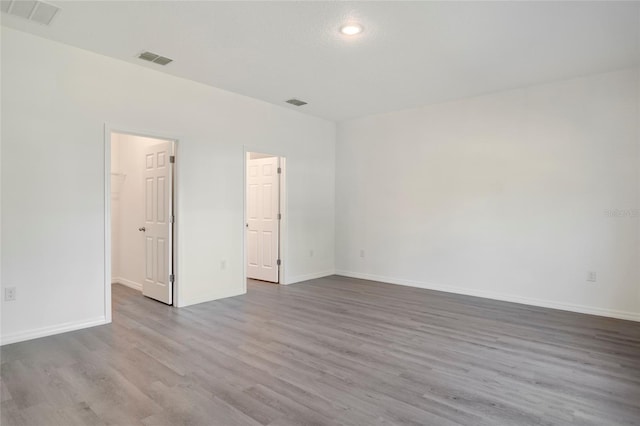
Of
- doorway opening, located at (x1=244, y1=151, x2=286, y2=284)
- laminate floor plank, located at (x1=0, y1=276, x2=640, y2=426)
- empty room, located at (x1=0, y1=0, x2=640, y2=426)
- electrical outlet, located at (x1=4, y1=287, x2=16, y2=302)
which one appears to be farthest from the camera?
doorway opening, located at (x1=244, y1=151, x2=286, y2=284)

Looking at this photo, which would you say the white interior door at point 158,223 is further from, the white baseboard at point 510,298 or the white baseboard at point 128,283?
the white baseboard at point 510,298

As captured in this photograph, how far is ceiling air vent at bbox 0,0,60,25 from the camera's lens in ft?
9.00

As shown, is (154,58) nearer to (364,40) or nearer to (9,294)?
(364,40)

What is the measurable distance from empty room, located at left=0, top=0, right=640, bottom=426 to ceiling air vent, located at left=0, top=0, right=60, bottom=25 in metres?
0.02

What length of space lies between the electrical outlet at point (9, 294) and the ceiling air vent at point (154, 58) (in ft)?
8.25

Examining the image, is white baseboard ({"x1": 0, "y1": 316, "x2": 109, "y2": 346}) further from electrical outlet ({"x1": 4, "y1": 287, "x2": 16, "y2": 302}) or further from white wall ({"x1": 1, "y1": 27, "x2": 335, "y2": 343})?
electrical outlet ({"x1": 4, "y1": 287, "x2": 16, "y2": 302})

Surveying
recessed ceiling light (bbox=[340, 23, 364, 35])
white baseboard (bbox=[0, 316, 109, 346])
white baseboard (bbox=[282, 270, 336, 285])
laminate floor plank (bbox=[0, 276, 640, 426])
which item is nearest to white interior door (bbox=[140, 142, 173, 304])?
laminate floor plank (bbox=[0, 276, 640, 426])

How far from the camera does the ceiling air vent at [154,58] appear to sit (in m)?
3.67

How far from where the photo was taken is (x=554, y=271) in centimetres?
445

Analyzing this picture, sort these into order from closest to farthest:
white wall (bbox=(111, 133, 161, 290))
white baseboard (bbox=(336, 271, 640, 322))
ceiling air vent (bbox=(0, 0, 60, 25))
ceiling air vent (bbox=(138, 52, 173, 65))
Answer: ceiling air vent (bbox=(0, 0, 60, 25)) → ceiling air vent (bbox=(138, 52, 173, 65)) → white baseboard (bbox=(336, 271, 640, 322)) → white wall (bbox=(111, 133, 161, 290))

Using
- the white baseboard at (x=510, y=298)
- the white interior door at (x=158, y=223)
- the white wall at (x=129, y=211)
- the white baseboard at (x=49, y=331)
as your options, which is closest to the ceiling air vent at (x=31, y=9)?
the white interior door at (x=158, y=223)

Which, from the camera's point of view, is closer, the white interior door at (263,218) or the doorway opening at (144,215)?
the doorway opening at (144,215)

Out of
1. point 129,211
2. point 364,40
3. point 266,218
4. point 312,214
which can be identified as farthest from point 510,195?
point 129,211

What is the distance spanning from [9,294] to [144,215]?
204 cm
